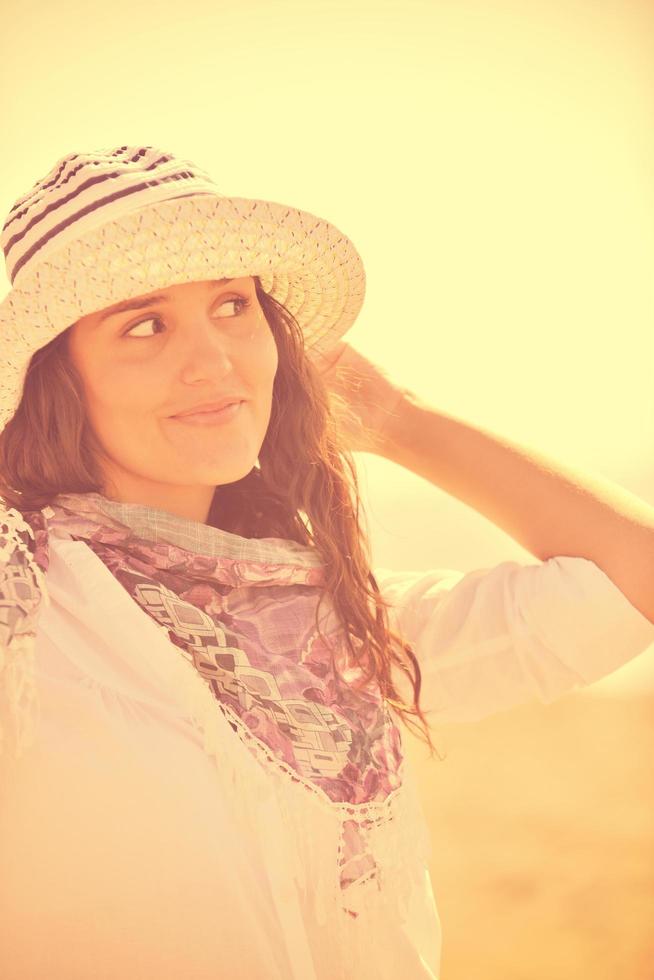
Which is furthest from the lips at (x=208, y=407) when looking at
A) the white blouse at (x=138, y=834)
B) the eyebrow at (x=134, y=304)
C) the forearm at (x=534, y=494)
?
the forearm at (x=534, y=494)

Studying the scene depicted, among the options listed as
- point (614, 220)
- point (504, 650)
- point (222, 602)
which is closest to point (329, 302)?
point (222, 602)

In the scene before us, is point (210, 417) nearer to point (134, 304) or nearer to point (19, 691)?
point (134, 304)

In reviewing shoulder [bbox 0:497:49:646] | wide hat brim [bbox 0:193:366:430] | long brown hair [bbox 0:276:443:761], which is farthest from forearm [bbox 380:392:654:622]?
shoulder [bbox 0:497:49:646]

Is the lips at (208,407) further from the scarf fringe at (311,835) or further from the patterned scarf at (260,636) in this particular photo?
the scarf fringe at (311,835)

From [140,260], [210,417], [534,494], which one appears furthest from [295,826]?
[140,260]

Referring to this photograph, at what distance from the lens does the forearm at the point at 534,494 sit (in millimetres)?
1937

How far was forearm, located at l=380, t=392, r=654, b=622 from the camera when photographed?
194cm

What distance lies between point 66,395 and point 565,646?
116 cm

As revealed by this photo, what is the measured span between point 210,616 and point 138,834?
1.38 ft

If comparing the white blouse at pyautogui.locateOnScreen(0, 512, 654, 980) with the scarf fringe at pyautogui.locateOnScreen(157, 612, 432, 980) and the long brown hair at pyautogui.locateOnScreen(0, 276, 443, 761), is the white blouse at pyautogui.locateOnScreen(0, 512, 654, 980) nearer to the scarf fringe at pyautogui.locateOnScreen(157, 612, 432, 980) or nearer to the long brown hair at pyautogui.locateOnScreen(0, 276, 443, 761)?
the scarf fringe at pyautogui.locateOnScreen(157, 612, 432, 980)

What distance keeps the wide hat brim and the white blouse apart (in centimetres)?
40

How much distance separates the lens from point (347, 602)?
77.5 inches

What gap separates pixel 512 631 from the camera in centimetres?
196

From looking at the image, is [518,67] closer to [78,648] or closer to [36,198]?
[36,198]
